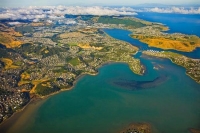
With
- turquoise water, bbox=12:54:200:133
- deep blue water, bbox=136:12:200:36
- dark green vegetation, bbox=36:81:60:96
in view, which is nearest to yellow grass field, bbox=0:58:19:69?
dark green vegetation, bbox=36:81:60:96

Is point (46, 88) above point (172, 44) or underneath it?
underneath

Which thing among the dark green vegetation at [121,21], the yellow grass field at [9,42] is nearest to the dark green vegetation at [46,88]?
the yellow grass field at [9,42]

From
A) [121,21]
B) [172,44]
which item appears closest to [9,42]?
[172,44]

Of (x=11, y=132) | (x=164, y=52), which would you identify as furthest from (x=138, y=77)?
(x=11, y=132)

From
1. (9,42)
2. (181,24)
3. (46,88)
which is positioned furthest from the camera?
(181,24)

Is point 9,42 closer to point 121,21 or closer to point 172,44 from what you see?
point 172,44

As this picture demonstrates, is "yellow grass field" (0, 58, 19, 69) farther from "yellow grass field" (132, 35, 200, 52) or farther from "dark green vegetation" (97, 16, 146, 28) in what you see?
"dark green vegetation" (97, 16, 146, 28)

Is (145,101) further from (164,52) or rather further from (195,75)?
(164,52)
